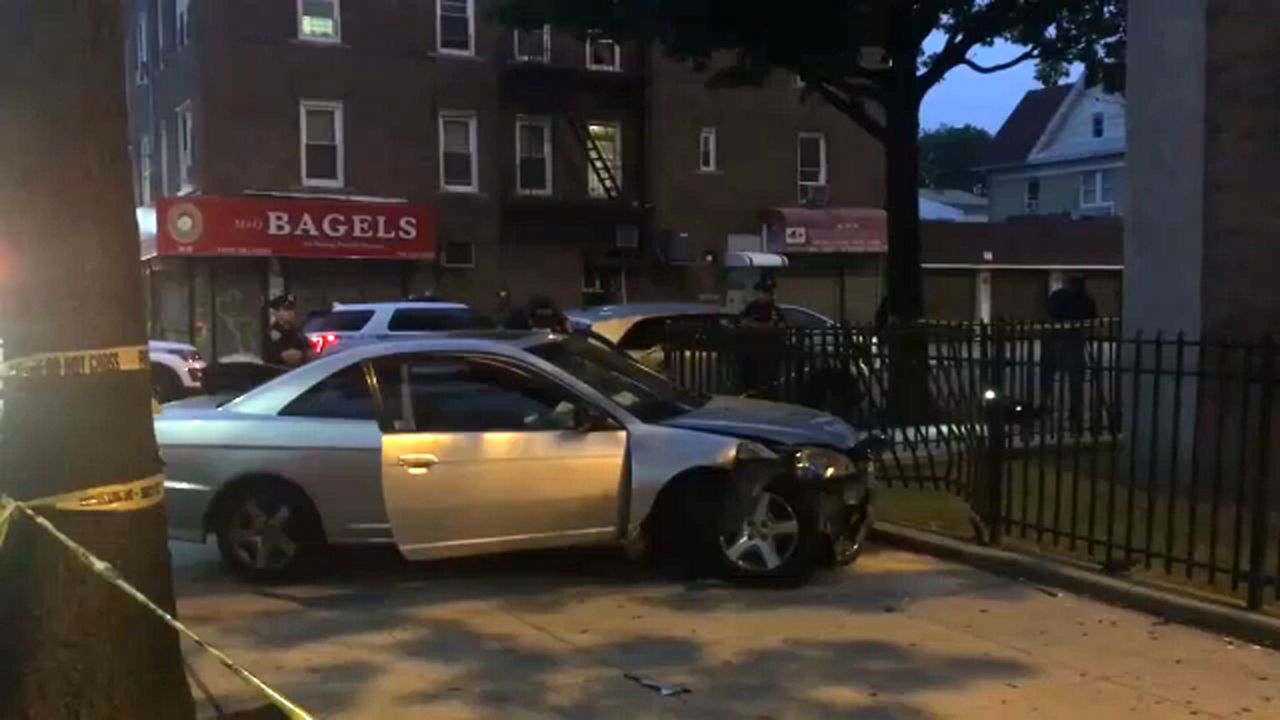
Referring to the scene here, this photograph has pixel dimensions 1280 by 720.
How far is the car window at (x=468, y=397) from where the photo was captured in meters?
8.28

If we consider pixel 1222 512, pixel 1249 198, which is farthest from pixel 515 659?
pixel 1249 198

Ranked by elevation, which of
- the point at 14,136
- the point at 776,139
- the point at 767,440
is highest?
the point at 776,139

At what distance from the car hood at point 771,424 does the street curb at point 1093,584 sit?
35.9 inches

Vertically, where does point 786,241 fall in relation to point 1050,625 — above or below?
above

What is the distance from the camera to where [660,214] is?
32.5 meters

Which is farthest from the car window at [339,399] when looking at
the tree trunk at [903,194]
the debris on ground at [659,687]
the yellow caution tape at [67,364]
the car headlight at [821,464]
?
the tree trunk at [903,194]

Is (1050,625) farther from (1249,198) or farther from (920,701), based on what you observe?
(1249,198)

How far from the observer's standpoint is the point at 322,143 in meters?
29.6

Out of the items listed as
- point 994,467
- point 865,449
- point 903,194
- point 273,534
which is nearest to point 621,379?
point 865,449

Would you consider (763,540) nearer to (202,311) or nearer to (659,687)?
(659,687)

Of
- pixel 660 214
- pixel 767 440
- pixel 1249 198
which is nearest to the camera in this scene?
pixel 767 440

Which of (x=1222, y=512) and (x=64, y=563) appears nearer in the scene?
(x=64, y=563)

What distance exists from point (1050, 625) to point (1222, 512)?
3.16 m

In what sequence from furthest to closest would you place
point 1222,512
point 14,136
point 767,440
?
point 1222,512, point 767,440, point 14,136
